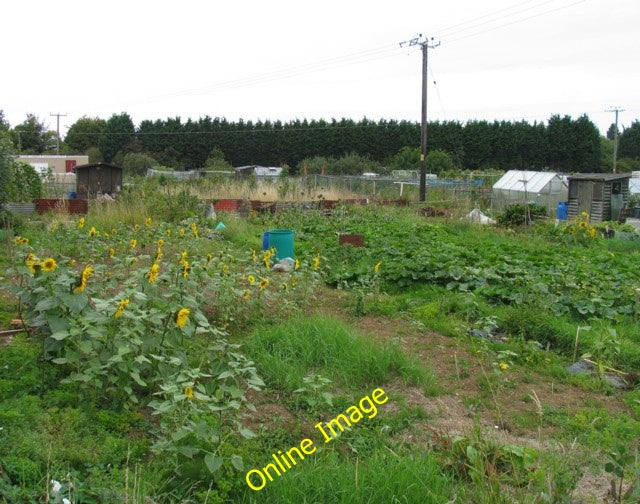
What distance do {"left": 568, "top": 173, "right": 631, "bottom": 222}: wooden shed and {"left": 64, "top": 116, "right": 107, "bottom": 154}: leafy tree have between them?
182 feet

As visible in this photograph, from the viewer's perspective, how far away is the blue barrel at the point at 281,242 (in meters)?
9.09

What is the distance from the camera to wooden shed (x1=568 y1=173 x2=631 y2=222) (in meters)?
21.4

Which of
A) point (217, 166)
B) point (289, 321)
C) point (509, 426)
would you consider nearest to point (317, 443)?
point (509, 426)

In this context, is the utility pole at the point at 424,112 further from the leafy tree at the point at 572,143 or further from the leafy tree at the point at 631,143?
the leafy tree at the point at 631,143

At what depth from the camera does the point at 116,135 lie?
60.6 meters

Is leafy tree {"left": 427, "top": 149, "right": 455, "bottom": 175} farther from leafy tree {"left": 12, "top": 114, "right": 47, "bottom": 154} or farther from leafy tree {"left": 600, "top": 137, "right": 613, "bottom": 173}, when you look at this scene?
leafy tree {"left": 12, "top": 114, "right": 47, "bottom": 154}

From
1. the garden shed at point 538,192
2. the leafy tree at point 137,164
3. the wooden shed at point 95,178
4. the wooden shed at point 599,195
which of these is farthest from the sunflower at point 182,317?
the leafy tree at point 137,164

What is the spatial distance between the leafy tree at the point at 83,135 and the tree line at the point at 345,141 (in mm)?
5272

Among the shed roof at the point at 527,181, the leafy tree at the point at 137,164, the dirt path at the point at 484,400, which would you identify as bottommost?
the dirt path at the point at 484,400

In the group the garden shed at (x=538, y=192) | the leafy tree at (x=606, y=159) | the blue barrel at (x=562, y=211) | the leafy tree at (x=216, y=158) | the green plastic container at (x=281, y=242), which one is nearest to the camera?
the green plastic container at (x=281, y=242)

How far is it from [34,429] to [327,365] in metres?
2.09

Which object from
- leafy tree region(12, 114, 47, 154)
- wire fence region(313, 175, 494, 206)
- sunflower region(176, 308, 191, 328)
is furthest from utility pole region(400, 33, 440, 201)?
leafy tree region(12, 114, 47, 154)

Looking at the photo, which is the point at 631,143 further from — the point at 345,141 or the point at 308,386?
the point at 308,386

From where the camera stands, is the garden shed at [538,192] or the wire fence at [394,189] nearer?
the garden shed at [538,192]
